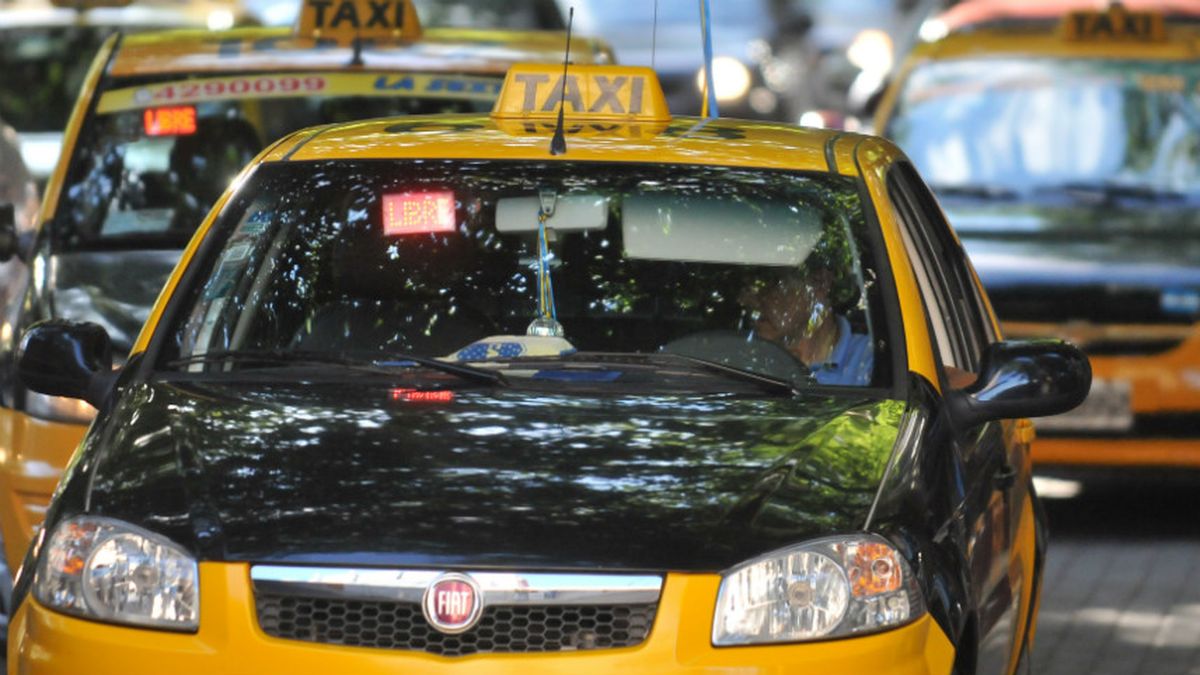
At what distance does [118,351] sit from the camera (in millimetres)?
8086

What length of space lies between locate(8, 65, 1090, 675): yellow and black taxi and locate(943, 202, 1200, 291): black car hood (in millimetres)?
3577

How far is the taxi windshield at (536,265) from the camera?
19.8ft

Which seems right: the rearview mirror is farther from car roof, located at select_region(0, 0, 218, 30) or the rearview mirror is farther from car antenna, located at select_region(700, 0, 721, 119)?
car roof, located at select_region(0, 0, 218, 30)

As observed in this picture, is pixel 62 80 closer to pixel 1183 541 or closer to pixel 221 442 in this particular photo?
pixel 1183 541

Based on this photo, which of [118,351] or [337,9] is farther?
[337,9]

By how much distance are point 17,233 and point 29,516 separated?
1570 mm

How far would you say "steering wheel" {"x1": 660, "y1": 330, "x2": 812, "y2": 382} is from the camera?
598 centimetres

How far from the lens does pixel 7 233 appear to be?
29.2ft

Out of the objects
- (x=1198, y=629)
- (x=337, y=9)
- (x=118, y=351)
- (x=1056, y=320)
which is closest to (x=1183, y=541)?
(x=1056, y=320)

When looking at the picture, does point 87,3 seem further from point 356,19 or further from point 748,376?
point 748,376

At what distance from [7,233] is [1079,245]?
406 centimetres

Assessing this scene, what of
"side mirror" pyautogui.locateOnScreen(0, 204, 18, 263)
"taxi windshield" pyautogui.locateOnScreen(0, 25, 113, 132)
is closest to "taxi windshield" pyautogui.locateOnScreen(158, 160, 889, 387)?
"side mirror" pyautogui.locateOnScreen(0, 204, 18, 263)

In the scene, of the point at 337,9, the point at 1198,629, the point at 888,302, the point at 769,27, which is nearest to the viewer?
the point at 888,302

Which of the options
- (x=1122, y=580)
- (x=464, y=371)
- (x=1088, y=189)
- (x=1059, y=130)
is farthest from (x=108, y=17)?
(x=464, y=371)
